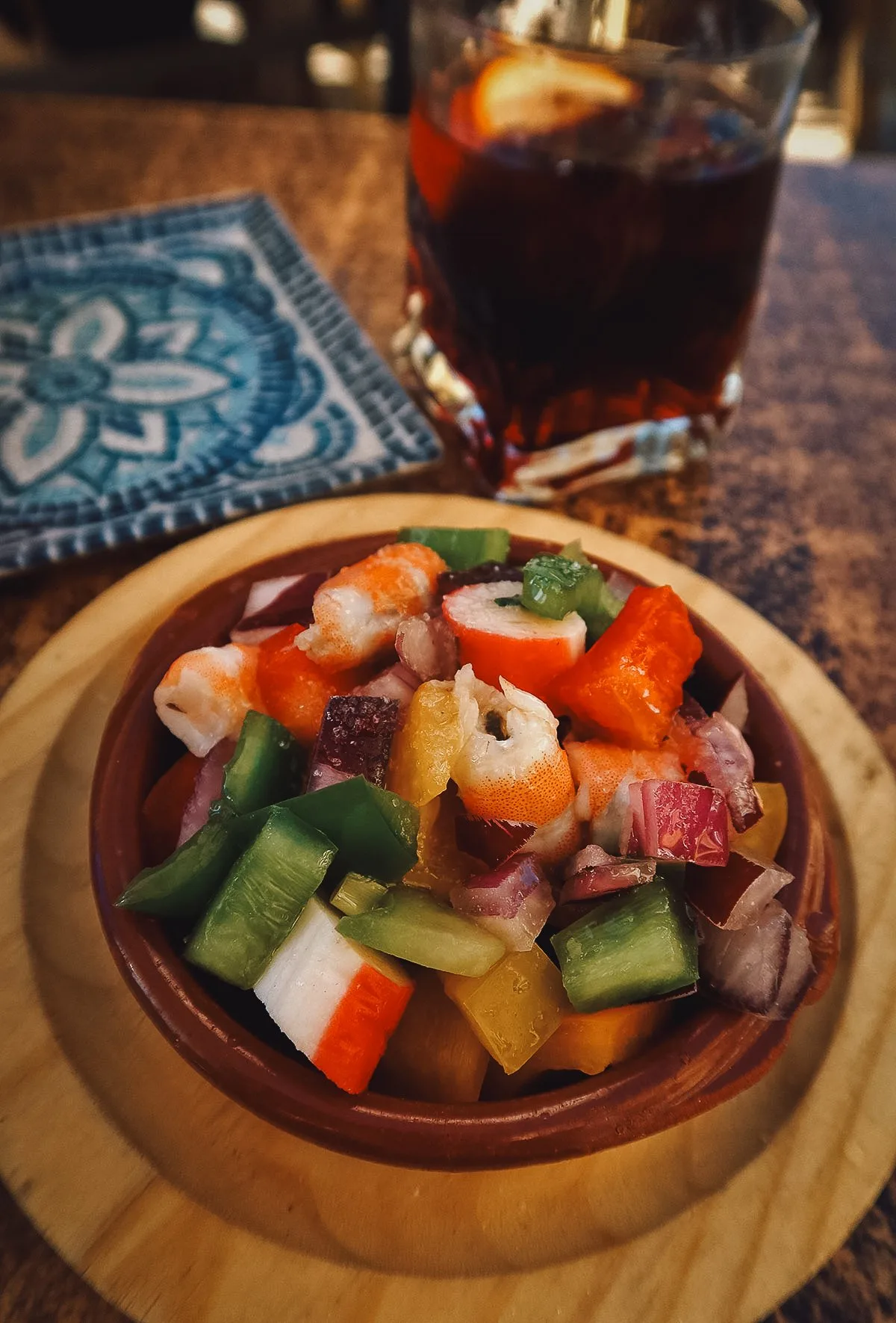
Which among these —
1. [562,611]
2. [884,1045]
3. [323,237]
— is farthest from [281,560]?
[323,237]

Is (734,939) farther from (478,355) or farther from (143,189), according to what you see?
(143,189)

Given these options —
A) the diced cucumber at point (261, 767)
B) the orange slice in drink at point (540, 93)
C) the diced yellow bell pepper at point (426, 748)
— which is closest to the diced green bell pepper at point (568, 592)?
the diced yellow bell pepper at point (426, 748)

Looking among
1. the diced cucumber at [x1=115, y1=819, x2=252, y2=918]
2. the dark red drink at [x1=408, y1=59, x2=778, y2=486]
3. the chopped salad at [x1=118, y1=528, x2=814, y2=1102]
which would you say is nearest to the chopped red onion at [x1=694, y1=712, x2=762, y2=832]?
the chopped salad at [x1=118, y1=528, x2=814, y2=1102]

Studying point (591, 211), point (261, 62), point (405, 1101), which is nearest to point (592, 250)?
point (591, 211)

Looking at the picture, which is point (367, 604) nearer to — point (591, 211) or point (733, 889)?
point (733, 889)

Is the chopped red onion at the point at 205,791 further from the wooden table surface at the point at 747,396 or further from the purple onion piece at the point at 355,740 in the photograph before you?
the wooden table surface at the point at 747,396

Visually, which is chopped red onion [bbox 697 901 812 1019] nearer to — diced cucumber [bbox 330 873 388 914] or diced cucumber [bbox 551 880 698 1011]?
diced cucumber [bbox 551 880 698 1011]
